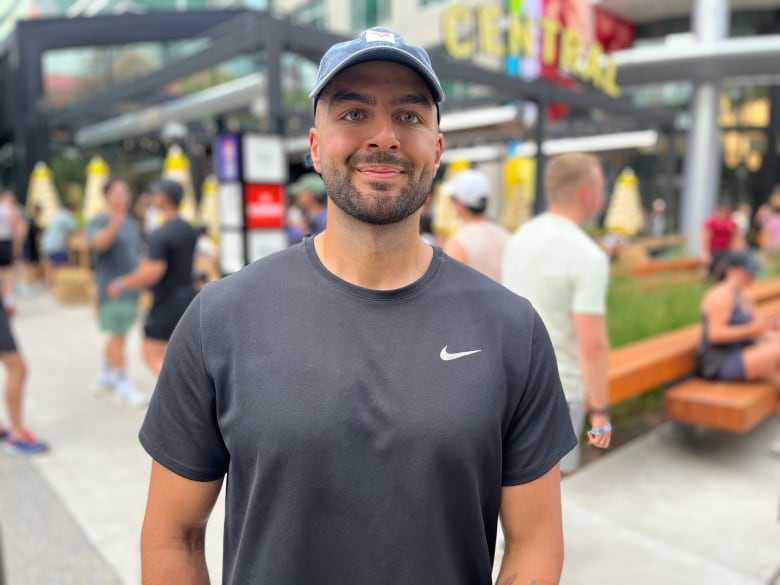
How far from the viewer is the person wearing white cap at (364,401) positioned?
1241 millimetres

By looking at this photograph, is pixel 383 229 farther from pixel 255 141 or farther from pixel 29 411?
pixel 29 411

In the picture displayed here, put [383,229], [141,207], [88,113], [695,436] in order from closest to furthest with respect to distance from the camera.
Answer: [383,229], [695,436], [88,113], [141,207]

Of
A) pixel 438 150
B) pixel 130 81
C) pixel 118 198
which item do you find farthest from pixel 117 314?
pixel 130 81

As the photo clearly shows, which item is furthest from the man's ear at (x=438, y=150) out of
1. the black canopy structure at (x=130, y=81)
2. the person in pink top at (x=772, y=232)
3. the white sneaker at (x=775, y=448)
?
the person in pink top at (x=772, y=232)

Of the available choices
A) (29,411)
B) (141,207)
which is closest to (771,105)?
(141,207)

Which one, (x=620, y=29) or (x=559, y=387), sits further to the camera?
(x=620, y=29)

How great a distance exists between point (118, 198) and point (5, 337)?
171 cm

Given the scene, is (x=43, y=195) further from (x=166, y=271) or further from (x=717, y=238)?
(x=717, y=238)

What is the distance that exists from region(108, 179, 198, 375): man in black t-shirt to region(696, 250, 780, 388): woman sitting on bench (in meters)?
4.15

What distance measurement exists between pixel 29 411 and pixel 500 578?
18.4 ft

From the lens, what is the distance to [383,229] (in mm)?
1355

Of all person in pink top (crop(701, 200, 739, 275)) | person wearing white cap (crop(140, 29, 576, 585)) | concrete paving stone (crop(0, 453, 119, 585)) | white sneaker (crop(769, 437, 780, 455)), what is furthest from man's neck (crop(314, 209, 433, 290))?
person in pink top (crop(701, 200, 739, 275))

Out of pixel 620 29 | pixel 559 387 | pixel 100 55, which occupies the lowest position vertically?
pixel 559 387

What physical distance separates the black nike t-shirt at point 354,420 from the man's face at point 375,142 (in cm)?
17
